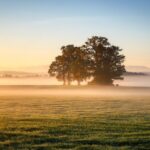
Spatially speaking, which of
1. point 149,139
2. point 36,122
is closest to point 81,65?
point 36,122

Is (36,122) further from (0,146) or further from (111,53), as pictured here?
(111,53)

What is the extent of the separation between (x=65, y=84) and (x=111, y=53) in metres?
18.4

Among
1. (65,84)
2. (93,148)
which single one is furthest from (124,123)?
(65,84)

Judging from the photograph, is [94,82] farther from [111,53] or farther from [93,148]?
[93,148]

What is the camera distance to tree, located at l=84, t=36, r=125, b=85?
112 m

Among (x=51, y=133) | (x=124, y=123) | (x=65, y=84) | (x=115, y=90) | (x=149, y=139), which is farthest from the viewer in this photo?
(x=65, y=84)

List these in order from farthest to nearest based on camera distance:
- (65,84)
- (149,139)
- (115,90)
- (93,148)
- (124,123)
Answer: (65,84), (115,90), (124,123), (149,139), (93,148)

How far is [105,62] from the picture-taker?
113 metres

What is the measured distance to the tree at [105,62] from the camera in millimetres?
112312

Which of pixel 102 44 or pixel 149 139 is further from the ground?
pixel 102 44

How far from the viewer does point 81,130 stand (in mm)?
24688

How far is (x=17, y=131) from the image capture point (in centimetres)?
2409

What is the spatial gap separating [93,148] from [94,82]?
310 ft

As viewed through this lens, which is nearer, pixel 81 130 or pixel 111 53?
pixel 81 130
